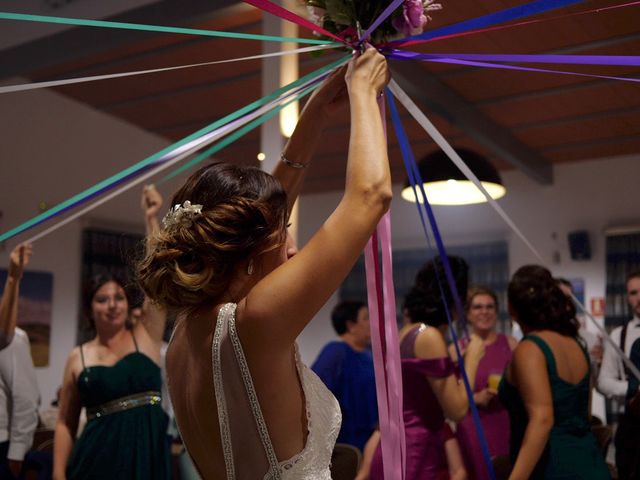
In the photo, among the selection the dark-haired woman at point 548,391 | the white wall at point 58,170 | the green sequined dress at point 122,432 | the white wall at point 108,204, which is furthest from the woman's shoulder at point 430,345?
the white wall at point 58,170

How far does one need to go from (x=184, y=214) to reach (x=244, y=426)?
37 cm

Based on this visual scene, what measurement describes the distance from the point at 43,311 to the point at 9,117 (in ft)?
5.27

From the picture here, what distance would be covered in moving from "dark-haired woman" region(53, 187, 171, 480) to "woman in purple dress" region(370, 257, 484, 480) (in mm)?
916

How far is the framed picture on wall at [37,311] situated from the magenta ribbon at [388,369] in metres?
5.17

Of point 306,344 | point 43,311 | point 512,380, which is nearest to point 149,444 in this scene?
point 512,380

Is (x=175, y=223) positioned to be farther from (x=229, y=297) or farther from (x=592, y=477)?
(x=592, y=477)

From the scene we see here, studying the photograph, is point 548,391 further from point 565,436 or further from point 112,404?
point 112,404

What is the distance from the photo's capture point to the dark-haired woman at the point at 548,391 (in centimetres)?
239

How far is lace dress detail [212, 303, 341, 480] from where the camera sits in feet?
4.02

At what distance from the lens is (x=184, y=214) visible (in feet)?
4.24

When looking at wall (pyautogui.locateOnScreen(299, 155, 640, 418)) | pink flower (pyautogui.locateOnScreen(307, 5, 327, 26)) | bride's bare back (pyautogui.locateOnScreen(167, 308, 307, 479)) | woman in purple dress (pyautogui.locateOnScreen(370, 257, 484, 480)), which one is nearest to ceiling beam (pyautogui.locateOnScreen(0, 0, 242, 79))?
woman in purple dress (pyautogui.locateOnScreen(370, 257, 484, 480))

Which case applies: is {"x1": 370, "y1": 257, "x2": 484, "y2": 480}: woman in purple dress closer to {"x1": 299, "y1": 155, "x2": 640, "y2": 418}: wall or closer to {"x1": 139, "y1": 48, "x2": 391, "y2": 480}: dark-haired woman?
{"x1": 139, "y1": 48, "x2": 391, "y2": 480}: dark-haired woman

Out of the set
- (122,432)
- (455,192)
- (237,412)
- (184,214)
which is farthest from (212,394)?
(455,192)

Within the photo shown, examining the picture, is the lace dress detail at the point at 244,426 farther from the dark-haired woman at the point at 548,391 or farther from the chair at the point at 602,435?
the chair at the point at 602,435
